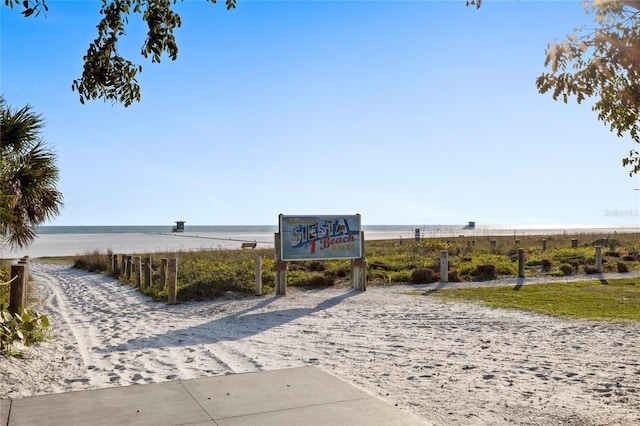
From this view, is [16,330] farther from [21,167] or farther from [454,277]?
[454,277]

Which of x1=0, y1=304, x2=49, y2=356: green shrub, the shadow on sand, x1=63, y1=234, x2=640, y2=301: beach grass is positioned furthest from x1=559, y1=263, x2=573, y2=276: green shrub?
x1=0, y1=304, x2=49, y2=356: green shrub

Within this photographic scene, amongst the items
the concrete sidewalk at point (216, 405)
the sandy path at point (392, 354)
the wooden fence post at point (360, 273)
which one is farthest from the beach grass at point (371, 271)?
the concrete sidewalk at point (216, 405)

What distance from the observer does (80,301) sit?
14.9 m

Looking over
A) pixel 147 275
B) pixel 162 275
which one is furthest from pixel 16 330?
pixel 147 275

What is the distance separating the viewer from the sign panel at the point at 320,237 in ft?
51.0

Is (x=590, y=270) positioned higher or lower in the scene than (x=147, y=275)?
lower

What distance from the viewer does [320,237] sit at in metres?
16.0

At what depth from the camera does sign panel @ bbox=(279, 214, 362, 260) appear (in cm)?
1555

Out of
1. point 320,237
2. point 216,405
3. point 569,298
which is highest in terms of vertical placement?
point 320,237

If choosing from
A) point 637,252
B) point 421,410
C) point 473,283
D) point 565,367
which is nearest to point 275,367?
point 421,410

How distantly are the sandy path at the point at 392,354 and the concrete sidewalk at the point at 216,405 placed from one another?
584 mm

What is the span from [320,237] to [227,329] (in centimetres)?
634

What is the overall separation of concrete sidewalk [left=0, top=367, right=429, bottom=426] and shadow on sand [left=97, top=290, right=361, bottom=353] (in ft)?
9.81

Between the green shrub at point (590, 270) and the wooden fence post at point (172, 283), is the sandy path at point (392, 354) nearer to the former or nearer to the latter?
the wooden fence post at point (172, 283)
